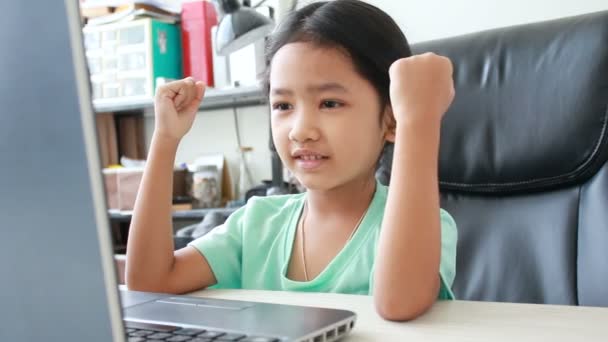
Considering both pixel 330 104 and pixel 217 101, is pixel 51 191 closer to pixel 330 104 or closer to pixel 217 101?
pixel 330 104

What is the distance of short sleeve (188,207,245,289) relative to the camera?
0.96 metres

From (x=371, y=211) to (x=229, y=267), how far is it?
24 cm

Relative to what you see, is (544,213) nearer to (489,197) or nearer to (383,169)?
(489,197)

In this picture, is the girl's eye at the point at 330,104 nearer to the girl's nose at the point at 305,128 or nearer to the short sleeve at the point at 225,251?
the girl's nose at the point at 305,128

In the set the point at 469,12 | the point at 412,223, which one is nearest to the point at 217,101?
the point at 469,12

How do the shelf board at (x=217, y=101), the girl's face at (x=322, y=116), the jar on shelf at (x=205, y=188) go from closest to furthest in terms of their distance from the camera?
the girl's face at (x=322, y=116) → the shelf board at (x=217, y=101) → the jar on shelf at (x=205, y=188)

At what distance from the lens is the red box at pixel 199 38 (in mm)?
2357

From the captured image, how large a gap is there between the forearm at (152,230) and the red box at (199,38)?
57.3 inches

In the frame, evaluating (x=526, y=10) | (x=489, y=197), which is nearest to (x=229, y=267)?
(x=489, y=197)

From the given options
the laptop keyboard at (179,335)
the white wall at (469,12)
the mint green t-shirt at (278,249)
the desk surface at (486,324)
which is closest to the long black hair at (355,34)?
the mint green t-shirt at (278,249)

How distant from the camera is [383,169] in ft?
3.89

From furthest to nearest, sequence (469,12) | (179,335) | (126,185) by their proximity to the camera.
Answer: (126,185) < (469,12) < (179,335)

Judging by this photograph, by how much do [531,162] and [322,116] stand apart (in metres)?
0.40

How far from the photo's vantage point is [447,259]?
2.64 ft
